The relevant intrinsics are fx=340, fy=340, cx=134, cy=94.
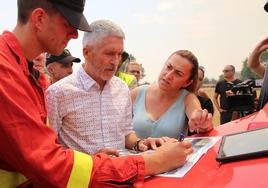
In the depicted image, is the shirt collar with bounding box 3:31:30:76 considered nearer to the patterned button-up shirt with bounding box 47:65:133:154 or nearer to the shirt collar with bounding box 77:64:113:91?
the patterned button-up shirt with bounding box 47:65:133:154

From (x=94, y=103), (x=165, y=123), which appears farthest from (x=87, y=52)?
(x=165, y=123)

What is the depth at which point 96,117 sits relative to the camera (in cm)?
203

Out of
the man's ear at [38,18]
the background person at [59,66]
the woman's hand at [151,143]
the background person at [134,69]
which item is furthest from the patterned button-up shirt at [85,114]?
the background person at [134,69]

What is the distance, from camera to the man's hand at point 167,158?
4.12 ft

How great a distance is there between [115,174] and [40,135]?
0.30 m

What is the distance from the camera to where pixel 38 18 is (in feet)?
4.52

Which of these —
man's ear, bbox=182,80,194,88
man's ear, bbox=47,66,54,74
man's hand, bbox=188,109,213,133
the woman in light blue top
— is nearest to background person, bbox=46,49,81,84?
man's ear, bbox=47,66,54,74

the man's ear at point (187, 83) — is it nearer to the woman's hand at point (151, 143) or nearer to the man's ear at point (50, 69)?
the woman's hand at point (151, 143)

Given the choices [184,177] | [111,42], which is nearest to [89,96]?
[111,42]

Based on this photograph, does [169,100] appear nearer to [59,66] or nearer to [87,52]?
[87,52]

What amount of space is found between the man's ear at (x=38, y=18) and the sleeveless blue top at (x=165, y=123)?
4.43ft

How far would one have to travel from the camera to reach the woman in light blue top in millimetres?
2520

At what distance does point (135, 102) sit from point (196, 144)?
4.05 feet

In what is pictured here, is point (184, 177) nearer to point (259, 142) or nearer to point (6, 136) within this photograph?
point (259, 142)
